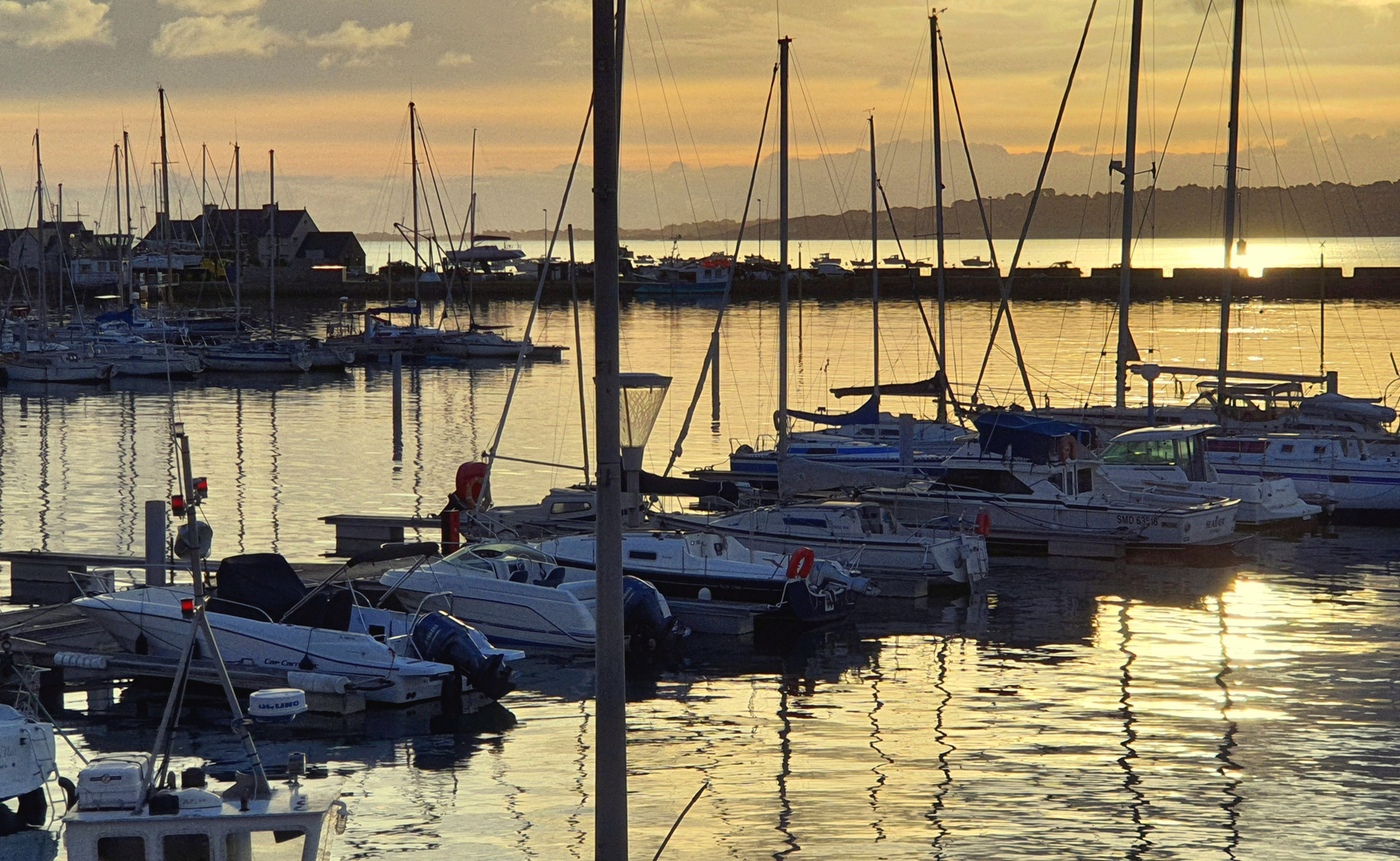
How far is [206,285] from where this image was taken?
134875mm

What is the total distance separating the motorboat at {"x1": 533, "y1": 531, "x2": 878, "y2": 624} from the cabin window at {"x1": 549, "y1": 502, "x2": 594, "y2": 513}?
15.2 feet

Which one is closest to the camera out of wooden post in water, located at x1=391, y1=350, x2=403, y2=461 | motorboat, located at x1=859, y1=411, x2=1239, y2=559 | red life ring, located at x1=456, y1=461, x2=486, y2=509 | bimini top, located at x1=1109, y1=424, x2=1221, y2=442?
red life ring, located at x1=456, y1=461, x2=486, y2=509

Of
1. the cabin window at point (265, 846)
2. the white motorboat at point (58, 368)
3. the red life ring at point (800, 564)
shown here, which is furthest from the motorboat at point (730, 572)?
the white motorboat at point (58, 368)

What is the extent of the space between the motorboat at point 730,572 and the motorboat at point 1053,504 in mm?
6675

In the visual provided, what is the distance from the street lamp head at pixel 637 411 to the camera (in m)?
27.6

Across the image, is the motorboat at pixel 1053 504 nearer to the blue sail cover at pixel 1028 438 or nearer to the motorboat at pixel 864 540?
the blue sail cover at pixel 1028 438

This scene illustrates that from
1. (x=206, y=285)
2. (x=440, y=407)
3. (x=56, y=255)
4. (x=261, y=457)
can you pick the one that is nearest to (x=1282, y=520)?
(x=261, y=457)

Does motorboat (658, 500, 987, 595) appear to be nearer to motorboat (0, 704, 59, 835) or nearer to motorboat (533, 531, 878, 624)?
motorboat (533, 531, 878, 624)

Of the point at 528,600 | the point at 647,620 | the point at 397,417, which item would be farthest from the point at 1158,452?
the point at 397,417

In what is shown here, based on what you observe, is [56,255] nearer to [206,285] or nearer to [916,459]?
[206,285]

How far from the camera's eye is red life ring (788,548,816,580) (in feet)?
80.6

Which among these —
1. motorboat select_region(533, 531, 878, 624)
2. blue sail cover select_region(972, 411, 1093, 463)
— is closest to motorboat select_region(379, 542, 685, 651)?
motorboat select_region(533, 531, 878, 624)

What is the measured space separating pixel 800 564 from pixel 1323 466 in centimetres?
1817

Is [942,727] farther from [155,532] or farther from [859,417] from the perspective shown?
[859,417]
